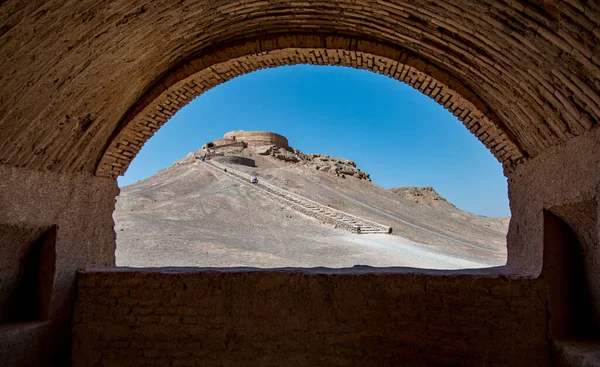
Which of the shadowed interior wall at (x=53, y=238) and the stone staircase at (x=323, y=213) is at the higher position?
the stone staircase at (x=323, y=213)

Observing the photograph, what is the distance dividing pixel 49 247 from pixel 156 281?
4.23 ft

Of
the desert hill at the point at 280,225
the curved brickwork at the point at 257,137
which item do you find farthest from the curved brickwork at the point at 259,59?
the curved brickwork at the point at 257,137

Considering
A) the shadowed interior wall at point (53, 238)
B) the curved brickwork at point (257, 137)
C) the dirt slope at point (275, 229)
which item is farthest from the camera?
the curved brickwork at point (257, 137)

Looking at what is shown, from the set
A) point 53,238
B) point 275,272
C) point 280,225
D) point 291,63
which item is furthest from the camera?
point 280,225

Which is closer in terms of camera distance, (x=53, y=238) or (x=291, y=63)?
(x=53, y=238)

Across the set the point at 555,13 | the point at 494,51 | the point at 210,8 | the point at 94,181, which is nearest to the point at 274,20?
the point at 210,8

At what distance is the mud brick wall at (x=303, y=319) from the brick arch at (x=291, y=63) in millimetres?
1682

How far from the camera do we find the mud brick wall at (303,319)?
12.4ft

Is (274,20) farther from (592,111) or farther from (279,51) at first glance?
(592,111)

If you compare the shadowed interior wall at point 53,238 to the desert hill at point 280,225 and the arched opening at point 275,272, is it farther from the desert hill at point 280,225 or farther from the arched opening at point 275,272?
the desert hill at point 280,225

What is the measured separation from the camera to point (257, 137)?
152ft

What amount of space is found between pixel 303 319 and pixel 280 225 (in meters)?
14.3

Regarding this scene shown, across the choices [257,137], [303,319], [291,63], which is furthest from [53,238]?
[257,137]

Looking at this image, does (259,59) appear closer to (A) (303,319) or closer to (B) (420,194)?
(A) (303,319)
